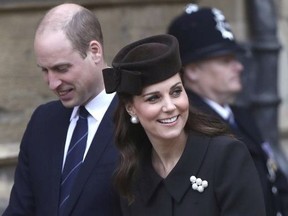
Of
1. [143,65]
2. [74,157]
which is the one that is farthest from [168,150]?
[74,157]

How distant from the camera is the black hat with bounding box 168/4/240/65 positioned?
5.00 meters

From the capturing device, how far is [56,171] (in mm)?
3738

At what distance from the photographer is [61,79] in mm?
3668

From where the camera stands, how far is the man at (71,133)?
361cm

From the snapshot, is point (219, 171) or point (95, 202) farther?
point (95, 202)

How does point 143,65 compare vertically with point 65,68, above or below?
above

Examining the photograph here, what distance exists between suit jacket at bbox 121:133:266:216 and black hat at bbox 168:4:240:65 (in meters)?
1.65

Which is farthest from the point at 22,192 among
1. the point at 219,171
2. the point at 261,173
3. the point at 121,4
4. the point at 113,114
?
the point at 121,4

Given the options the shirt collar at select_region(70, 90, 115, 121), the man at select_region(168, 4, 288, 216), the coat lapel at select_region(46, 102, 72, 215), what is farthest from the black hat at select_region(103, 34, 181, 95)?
the man at select_region(168, 4, 288, 216)

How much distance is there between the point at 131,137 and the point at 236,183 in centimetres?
45

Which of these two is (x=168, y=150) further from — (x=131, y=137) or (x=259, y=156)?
(x=259, y=156)

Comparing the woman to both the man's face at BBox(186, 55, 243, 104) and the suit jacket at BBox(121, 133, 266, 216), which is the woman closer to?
the suit jacket at BBox(121, 133, 266, 216)

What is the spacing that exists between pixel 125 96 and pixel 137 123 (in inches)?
5.2

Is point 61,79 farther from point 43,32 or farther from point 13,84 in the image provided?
point 13,84
